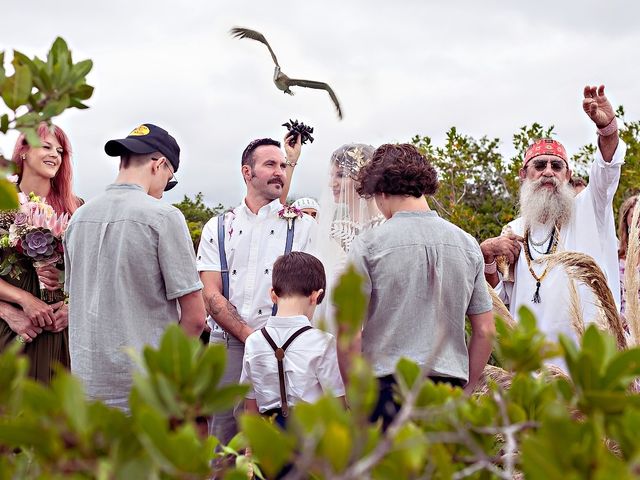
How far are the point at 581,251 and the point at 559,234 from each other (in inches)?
6.9

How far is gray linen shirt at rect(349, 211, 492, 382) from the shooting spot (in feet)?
10.4

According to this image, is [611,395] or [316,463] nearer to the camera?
[316,463]

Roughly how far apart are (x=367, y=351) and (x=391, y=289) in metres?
0.27

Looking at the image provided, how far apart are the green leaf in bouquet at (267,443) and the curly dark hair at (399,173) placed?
8.17ft

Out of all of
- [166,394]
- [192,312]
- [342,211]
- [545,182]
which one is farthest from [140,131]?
[545,182]

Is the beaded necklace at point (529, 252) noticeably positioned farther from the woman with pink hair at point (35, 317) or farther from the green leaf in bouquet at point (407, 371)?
the green leaf in bouquet at point (407, 371)

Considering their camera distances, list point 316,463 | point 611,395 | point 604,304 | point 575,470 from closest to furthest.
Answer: point 316,463 → point 575,470 → point 611,395 → point 604,304

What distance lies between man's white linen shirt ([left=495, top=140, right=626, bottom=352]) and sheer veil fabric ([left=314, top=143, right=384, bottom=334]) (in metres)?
1.08

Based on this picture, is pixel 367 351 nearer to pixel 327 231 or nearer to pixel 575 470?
pixel 327 231

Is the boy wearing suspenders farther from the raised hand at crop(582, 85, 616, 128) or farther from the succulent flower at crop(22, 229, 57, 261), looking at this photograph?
the raised hand at crop(582, 85, 616, 128)

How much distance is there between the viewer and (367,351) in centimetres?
322

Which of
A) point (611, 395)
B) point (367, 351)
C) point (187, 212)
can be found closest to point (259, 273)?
point (367, 351)

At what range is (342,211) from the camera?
4367 mm

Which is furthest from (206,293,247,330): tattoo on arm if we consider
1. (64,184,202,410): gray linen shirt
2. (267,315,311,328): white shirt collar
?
→ (64,184,202,410): gray linen shirt
